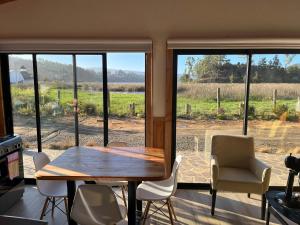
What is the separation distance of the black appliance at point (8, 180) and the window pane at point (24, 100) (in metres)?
0.65

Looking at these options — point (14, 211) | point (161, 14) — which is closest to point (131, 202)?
point (14, 211)

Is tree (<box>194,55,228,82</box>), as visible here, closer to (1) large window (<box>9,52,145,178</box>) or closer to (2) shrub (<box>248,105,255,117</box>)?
(2) shrub (<box>248,105,255,117</box>)

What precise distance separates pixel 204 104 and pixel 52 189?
2.30m

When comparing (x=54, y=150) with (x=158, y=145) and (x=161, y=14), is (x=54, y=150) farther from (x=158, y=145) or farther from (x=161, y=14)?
(x=161, y=14)

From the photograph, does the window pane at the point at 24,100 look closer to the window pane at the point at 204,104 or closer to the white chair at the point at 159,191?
the white chair at the point at 159,191

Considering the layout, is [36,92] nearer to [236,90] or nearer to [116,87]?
[116,87]

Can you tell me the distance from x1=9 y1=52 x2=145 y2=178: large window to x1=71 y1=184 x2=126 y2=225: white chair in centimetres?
180

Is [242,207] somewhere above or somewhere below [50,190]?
below

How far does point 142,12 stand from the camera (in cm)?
357

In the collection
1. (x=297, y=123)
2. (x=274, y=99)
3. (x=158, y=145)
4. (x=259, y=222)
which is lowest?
(x=259, y=222)

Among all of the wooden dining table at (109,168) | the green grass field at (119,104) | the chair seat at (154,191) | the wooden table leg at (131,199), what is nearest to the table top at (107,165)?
the wooden dining table at (109,168)

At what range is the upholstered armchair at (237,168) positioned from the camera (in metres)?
3.12

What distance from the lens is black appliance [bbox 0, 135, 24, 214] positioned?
3.10 meters

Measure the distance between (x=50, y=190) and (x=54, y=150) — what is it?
1287mm
